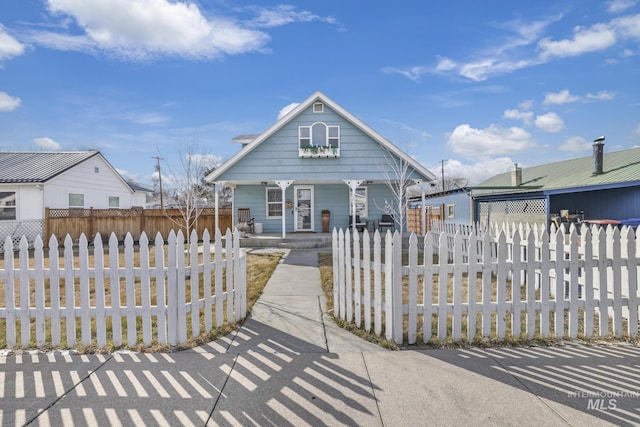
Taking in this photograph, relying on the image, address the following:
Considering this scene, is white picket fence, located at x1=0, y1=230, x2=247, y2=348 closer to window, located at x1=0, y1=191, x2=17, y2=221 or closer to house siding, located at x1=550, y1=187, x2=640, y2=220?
house siding, located at x1=550, y1=187, x2=640, y2=220

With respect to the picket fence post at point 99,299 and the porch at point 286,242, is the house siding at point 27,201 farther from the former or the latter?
the picket fence post at point 99,299

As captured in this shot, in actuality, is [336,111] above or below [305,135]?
above

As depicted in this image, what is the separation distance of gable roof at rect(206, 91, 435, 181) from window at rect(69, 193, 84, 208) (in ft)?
34.4

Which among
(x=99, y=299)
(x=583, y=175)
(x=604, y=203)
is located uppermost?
(x=583, y=175)

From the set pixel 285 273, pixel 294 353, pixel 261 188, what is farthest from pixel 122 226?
pixel 294 353

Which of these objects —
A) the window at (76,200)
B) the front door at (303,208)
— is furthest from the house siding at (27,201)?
the front door at (303,208)

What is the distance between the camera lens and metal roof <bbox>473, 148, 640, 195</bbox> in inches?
508

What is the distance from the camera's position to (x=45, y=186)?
1595cm

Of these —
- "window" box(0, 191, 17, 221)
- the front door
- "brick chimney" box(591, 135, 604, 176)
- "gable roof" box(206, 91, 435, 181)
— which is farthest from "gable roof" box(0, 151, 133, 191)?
"brick chimney" box(591, 135, 604, 176)

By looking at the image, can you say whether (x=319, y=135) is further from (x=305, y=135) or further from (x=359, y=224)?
(x=359, y=224)

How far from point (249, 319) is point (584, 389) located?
3.69 meters

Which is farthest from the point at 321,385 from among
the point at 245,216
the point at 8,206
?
the point at 8,206

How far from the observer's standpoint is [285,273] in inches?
300

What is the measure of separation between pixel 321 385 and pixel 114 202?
2466cm
